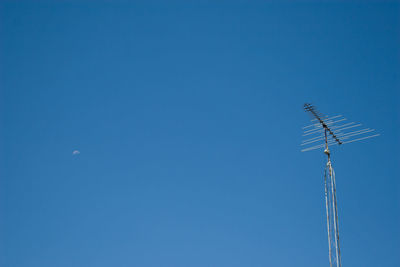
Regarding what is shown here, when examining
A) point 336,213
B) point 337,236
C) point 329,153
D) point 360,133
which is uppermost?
point 360,133

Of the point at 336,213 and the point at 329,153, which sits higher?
the point at 329,153

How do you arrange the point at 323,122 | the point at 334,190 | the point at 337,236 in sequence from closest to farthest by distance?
the point at 337,236 < the point at 334,190 < the point at 323,122

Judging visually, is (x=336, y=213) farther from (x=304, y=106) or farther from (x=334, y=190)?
(x=304, y=106)

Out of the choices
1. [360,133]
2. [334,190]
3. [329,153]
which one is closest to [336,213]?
[334,190]

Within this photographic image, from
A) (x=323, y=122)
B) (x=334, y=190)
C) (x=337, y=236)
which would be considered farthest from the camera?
(x=323, y=122)

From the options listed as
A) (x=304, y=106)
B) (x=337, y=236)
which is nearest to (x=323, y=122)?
(x=304, y=106)

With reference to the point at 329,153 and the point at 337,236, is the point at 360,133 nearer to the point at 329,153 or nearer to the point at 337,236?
the point at 329,153

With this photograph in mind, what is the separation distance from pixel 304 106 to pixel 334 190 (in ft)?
8.64

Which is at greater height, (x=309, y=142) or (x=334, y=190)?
(x=309, y=142)

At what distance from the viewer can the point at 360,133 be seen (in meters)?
13.3

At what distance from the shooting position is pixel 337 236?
11625mm

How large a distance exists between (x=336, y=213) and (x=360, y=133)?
2.72m

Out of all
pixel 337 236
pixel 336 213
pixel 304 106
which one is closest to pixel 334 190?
pixel 336 213

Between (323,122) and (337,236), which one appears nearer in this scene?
(337,236)
